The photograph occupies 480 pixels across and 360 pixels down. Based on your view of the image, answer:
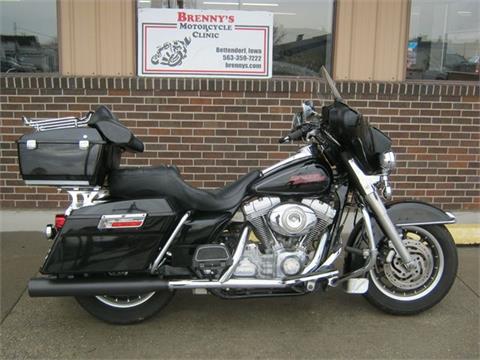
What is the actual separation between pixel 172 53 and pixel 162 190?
7.82 feet

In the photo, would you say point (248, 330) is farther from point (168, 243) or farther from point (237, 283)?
point (168, 243)

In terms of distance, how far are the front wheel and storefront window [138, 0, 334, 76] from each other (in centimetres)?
247

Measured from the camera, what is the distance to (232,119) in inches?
206

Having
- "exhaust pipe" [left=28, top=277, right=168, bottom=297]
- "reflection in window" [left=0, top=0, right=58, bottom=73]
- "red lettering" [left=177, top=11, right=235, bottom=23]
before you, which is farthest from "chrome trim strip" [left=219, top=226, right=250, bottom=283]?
"reflection in window" [left=0, top=0, right=58, bottom=73]

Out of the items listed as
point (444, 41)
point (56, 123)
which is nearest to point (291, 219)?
point (56, 123)

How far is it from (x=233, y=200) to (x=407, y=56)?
3115 mm

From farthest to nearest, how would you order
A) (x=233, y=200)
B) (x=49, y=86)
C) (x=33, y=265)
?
(x=49, y=86) < (x=33, y=265) < (x=233, y=200)

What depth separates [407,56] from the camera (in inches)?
210

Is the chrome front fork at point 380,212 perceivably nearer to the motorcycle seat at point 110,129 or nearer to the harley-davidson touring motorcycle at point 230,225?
the harley-davidson touring motorcycle at point 230,225

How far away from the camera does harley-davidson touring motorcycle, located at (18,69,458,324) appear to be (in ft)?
9.89

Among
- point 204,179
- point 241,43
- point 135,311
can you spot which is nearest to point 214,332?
point 135,311

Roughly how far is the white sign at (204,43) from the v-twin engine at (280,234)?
92.9 inches

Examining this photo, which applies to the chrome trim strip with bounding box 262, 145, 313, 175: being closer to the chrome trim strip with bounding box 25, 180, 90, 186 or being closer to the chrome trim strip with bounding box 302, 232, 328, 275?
the chrome trim strip with bounding box 302, 232, 328, 275

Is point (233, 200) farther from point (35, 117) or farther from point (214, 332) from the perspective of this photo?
point (35, 117)
